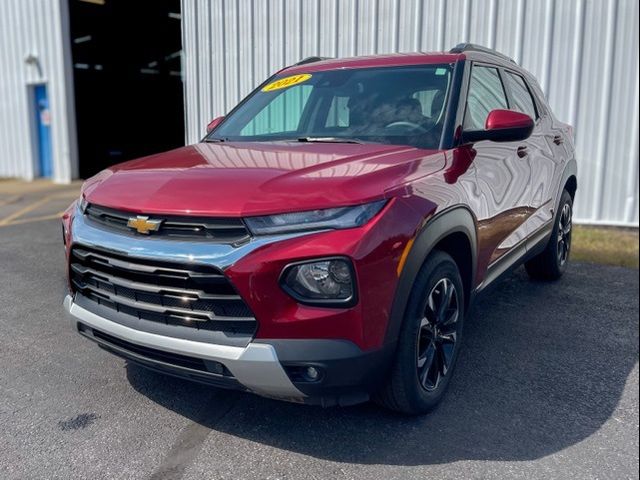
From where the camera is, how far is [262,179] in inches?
98.9

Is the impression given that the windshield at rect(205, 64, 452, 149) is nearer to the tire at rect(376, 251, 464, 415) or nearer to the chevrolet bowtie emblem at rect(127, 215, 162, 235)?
the tire at rect(376, 251, 464, 415)

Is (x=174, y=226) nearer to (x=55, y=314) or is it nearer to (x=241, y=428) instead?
(x=241, y=428)

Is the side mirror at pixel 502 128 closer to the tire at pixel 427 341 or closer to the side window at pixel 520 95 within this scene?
the tire at pixel 427 341

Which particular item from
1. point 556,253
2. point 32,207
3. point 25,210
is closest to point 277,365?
point 556,253

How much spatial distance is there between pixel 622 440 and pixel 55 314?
3702mm

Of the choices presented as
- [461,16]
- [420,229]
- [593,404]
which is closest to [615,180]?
[461,16]

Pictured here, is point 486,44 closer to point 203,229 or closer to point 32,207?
point 203,229

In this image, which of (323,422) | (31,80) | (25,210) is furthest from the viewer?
(31,80)

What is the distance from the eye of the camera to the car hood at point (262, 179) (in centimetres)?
235

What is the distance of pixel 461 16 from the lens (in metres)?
8.10

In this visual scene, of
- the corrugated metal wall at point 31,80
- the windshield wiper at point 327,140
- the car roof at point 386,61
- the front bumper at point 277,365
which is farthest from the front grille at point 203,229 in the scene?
the corrugated metal wall at point 31,80

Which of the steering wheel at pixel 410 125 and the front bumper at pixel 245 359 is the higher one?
the steering wheel at pixel 410 125

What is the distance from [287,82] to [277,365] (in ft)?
7.96

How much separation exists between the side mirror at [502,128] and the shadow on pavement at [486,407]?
1.36 m
